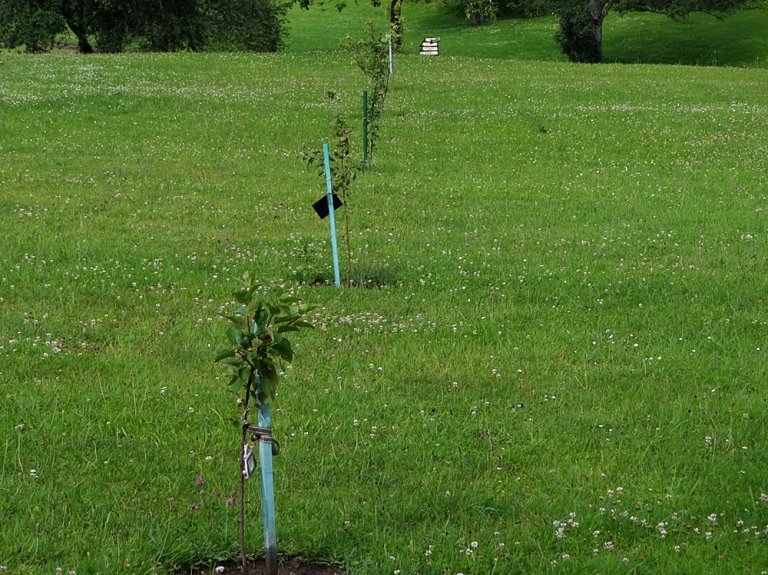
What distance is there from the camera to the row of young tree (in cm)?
3284

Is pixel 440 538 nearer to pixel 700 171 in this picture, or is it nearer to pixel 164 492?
pixel 164 492

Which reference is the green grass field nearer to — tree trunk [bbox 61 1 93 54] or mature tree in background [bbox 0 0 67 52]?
mature tree in background [bbox 0 0 67 52]

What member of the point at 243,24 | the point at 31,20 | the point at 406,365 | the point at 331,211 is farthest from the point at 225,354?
the point at 243,24

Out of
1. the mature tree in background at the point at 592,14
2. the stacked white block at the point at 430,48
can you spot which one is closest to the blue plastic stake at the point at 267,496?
the stacked white block at the point at 430,48

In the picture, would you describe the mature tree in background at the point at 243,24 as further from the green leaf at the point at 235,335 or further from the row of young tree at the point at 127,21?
the green leaf at the point at 235,335

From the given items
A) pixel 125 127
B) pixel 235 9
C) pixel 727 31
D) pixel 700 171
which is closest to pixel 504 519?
pixel 700 171

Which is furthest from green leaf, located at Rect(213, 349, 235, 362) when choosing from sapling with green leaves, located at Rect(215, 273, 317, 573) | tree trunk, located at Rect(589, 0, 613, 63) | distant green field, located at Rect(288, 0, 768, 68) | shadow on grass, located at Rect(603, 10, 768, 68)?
shadow on grass, located at Rect(603, 10, 768, 68)

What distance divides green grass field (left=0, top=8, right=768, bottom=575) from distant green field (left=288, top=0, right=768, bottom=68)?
27513mm

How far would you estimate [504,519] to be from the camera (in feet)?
13.6

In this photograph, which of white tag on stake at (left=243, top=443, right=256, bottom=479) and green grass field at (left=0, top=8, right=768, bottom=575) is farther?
green grass field at (left=0, top=8, right=768, bottom=575)

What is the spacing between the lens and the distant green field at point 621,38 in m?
42.7

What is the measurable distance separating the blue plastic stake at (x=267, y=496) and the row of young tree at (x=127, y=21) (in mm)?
32233

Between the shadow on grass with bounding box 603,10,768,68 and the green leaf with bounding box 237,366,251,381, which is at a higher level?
the shadow on grass with bounding box 603,10,768,68

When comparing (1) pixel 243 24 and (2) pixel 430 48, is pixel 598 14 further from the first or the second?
(1) pixel 243 24
